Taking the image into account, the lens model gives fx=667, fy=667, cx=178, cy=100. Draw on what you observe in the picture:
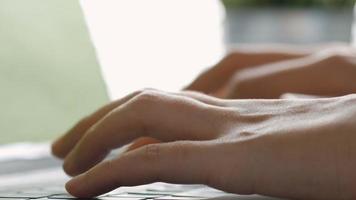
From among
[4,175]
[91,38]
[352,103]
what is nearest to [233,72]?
[91,38]

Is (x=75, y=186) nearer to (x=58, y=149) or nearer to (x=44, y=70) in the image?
(x=58, y=149)

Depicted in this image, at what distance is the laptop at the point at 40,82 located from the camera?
0.75 metres

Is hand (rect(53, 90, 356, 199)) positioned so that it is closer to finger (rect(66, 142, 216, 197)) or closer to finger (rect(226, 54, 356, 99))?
finger (rect(66, 142, 216, 197))

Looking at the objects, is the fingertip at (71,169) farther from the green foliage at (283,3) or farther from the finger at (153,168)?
the green foliage at (283,3)

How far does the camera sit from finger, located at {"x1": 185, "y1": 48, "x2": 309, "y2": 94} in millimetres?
939

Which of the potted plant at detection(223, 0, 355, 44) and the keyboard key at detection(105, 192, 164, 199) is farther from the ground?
the potted plant at detection(223, 0, 355, 44)

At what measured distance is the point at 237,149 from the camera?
46 cm

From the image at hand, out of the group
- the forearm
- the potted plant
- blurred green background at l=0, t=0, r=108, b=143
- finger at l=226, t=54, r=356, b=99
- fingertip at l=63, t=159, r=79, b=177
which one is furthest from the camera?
the potted plant

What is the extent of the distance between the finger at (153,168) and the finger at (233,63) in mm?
459

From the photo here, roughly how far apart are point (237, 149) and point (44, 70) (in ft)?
1.31

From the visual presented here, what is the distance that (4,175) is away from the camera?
80 cm

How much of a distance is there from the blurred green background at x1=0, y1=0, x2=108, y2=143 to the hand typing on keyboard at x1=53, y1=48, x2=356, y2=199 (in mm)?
258

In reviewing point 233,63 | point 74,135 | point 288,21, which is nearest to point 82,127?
point 74,135

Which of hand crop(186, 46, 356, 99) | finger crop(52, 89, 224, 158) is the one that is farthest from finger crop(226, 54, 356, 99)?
finger crop(52, 89, 224, 158)
